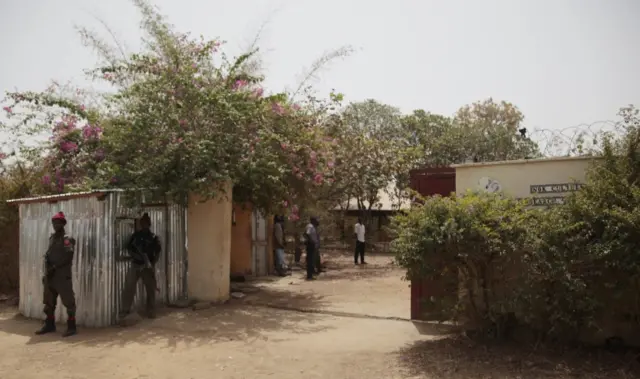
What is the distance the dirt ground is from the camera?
6707 millimetres

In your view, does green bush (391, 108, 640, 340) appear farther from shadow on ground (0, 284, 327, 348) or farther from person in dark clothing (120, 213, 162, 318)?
person in dark clothing (120, 213, 162, 318)

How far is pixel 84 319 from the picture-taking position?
378 inches

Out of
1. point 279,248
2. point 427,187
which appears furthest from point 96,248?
point 279,248

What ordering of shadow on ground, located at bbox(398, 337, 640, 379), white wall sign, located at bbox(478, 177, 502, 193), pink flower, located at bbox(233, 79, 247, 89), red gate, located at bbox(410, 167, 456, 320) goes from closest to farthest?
shadow on ground, located at bbox(398, 337, 640, 379) → white wall sign, located at bbox(478, 177, 502, 193) → red gate, located at bbox(410, 167, 456, 320) → pink flower, located at bbox(233, 79, 247, 89)

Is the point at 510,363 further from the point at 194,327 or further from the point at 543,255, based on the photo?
the point at 194,327

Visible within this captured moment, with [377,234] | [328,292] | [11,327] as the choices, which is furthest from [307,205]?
[377,234]

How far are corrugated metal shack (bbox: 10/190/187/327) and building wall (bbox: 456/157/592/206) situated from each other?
5.50m

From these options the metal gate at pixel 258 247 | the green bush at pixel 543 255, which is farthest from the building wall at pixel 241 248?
the green bush at pixel 543 255

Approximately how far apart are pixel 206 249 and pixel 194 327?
7.49ft

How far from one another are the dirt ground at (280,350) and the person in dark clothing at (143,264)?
1.39 feet

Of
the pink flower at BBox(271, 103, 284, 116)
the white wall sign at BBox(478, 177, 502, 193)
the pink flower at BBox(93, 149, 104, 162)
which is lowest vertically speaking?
the white wall sign at BBox(478, 177, 502, 193)

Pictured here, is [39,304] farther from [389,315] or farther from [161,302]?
[389,315]

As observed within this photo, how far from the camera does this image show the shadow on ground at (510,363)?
20.8ft

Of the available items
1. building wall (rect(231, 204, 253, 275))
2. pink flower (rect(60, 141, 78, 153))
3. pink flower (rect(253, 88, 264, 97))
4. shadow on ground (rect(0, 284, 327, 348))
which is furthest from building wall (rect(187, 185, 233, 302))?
building wall (rect(231, 204, 253, 275))
